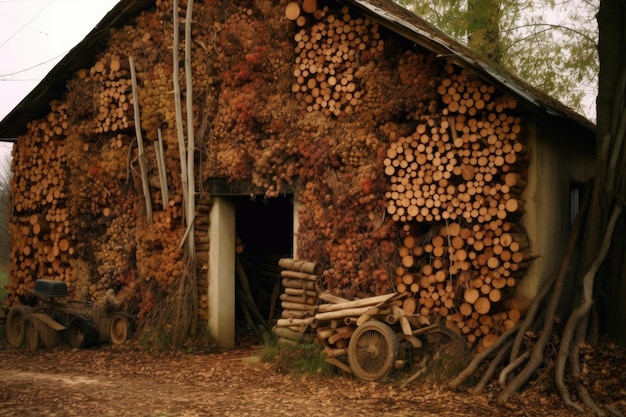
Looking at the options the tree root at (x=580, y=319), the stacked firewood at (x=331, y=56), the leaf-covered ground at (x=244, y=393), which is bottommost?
the leaf-covered ground at (x=244, y=393)

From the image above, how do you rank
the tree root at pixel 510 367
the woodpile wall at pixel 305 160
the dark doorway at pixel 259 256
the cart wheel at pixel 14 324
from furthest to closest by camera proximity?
the dark doorway at pixel 259 256 → the cart wheel at pixel 14 324 → the woodpile wall at pixel 305 160 → the tree root at pixel 510 367

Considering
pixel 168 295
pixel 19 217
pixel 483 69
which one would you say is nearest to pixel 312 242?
pixel 168 295

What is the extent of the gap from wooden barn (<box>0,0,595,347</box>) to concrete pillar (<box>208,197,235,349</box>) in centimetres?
3

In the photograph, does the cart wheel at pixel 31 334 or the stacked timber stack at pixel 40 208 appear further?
the stacked timber stack at pixel 40 208

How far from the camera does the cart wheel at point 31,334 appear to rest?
11953mm

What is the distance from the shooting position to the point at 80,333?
11.8 metres

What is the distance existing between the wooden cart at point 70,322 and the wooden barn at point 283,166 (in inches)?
17.5

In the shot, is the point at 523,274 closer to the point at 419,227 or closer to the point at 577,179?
the point at 419,227

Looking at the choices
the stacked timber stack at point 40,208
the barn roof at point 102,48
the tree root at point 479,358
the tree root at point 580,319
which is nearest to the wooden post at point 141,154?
the barn roof at point 102,48

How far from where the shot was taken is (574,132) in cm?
1099

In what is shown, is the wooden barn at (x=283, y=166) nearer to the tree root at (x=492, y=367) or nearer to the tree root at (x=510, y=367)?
the tree root at (x=492, y=367)

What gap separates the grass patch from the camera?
930 cm

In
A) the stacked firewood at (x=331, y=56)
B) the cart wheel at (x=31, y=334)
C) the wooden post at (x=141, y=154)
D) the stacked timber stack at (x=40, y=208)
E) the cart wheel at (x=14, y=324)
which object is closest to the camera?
the stacked firewood at (x=331, y=56)

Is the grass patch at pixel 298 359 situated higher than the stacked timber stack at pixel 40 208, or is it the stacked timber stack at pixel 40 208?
the stacked timber stack at pixel 40 208
